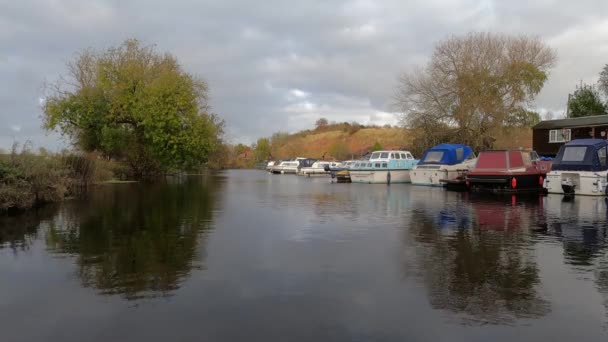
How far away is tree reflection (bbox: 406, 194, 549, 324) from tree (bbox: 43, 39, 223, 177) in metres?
29.3

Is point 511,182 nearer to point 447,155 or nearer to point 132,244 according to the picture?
point 447,155

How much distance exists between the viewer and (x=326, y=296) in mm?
6645

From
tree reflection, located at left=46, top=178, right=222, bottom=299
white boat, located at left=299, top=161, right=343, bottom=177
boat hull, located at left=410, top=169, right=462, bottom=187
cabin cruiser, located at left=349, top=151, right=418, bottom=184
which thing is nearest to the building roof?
cabin cruiser, located at left=349, top=151, right=418, bottom=184

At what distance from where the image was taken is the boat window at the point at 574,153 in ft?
78.7

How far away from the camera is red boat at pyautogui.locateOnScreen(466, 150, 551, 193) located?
2639 centimetres

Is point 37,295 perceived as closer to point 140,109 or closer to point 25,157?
point 25,157

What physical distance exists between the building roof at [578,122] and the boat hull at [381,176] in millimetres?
22140

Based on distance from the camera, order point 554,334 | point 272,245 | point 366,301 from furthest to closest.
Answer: point 272,245 → point 366,301 → point 554,334

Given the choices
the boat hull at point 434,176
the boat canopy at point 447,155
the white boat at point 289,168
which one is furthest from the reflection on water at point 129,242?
the white boat at point 289,168

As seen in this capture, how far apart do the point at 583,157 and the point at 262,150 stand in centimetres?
13228

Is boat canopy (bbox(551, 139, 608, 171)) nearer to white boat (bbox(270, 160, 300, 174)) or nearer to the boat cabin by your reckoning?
the boat cabin

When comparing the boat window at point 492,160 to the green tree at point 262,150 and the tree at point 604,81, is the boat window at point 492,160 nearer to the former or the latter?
the tree at point 604,81

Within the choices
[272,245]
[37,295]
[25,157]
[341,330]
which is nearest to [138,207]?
[25,157]

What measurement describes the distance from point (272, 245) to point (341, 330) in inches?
203
